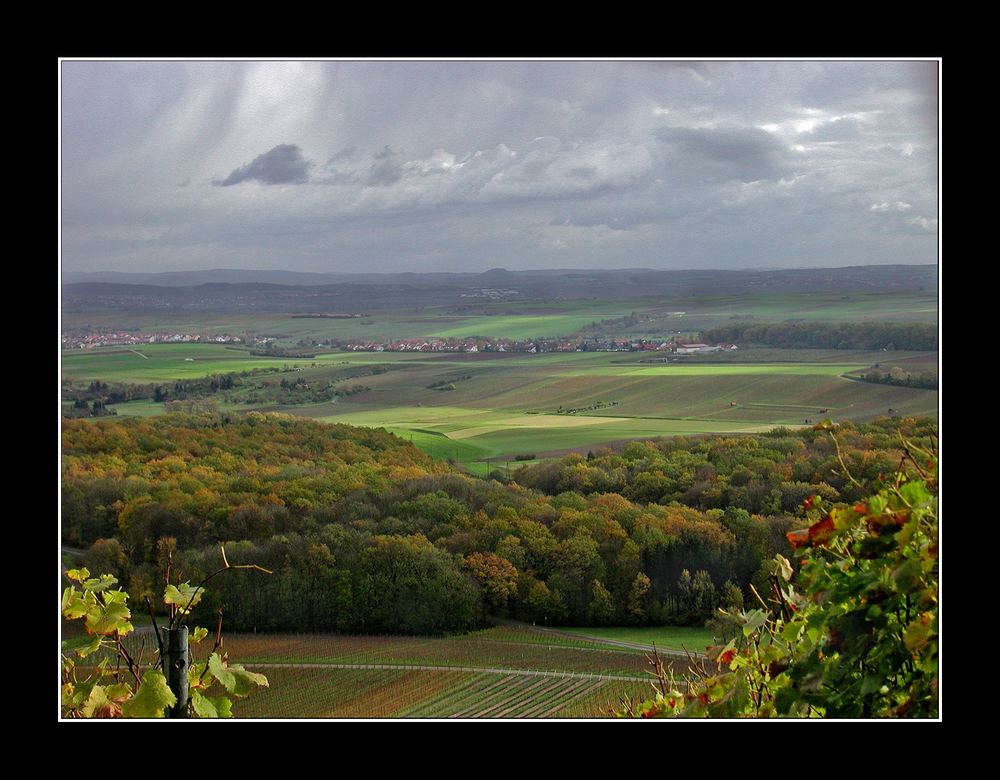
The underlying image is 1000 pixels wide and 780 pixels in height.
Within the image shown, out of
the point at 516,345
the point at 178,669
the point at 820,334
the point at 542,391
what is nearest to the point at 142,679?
the point at 178,669

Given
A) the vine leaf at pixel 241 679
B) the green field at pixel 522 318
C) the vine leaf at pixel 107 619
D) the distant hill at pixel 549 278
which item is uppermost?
the distant hill at pixel 549 278

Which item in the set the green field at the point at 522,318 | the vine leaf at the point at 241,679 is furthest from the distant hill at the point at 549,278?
the vine leaf at the point at 241,679

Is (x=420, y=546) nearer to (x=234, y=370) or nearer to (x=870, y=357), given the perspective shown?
(x=234, y=370)

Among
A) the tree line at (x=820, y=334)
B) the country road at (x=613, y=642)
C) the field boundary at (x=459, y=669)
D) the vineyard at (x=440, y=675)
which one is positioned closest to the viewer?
the vineyard at (x=440, y=675)

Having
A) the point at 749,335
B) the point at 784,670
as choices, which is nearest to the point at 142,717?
the point at 784,670

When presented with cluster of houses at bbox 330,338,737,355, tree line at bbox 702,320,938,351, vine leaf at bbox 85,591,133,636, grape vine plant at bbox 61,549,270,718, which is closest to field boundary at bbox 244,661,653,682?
grape vine plant at bbox 61,549,270,718

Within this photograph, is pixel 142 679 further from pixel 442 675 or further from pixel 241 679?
pixel 442 675

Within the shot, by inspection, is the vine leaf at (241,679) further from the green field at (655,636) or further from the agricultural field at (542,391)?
the agricultural field at (542,391)
